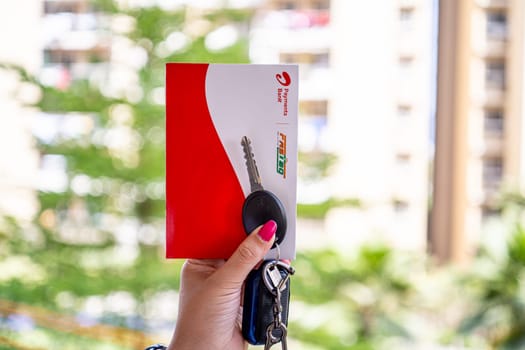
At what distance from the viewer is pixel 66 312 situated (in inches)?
180

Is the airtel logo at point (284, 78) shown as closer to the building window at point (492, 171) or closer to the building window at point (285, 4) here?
the building window at point (285, 4)

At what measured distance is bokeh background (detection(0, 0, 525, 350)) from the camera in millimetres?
4406

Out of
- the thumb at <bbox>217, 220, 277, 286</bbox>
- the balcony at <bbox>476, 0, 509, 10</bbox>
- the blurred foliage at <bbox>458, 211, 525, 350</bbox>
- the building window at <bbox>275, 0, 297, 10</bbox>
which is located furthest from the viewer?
the balcony at <bbox>476, 0, 509, 10</bbox>

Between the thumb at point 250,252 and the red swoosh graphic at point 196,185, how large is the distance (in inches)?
1.7

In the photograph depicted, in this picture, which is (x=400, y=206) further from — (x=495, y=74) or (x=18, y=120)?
(x=18, y=120)

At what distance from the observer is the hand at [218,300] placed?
0.77m

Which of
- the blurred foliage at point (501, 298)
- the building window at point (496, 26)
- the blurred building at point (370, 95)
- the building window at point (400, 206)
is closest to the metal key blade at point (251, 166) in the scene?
the blurred foliage at point (501, 298)

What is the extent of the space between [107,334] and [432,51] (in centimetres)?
419

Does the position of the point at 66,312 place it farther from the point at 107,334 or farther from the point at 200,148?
the point at 200,148

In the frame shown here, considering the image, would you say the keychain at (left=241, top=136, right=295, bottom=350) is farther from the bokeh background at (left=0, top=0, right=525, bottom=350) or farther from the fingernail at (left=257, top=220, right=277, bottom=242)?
the bokeh background at (left=0, top=0, right=525, bottom=350)

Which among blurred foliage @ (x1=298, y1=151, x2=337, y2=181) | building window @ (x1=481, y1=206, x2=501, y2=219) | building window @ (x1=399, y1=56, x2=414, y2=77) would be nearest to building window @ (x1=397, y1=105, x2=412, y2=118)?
building window @ (x1=399, y1=56, x2=414, y2=77)

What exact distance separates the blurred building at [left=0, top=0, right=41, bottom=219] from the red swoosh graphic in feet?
12.5

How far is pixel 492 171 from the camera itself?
664cm

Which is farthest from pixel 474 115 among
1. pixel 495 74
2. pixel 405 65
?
pixel 405 65
